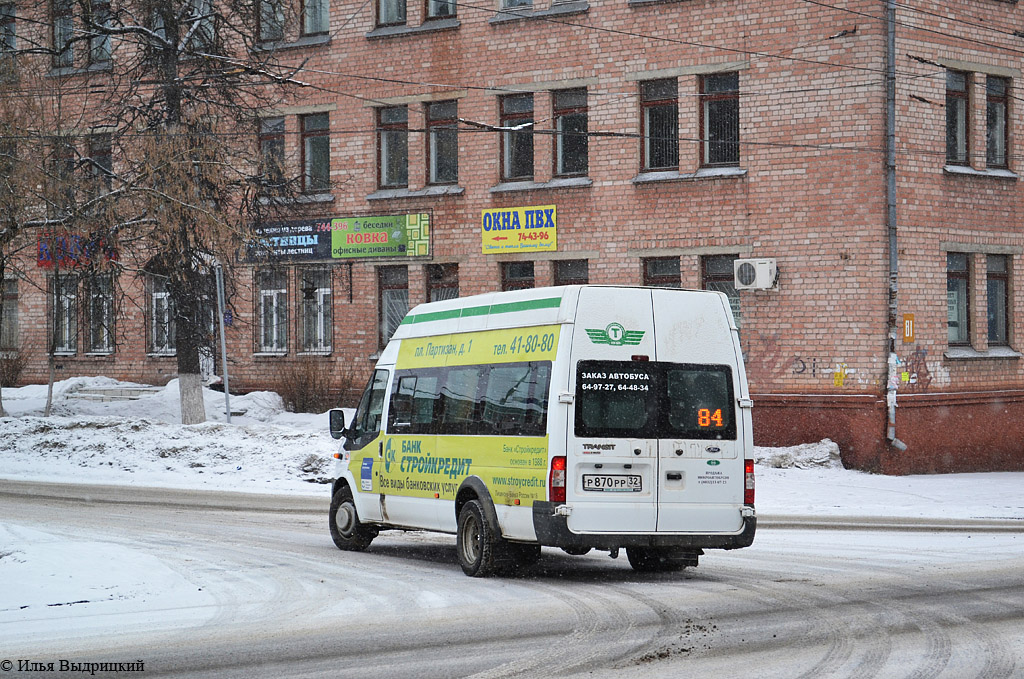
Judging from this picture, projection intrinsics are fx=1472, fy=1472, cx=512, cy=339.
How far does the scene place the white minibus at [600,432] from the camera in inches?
480

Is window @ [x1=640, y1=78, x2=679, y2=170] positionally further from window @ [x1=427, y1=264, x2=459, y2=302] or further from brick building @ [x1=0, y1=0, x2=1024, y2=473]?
window @ [x1=427, y1=264, x2=459, y2=302]

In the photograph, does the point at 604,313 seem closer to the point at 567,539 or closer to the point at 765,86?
the point at 567,539

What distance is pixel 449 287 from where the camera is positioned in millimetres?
30656

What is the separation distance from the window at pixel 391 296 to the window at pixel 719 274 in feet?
22.8

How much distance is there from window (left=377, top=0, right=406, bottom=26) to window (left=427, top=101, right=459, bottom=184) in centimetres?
194

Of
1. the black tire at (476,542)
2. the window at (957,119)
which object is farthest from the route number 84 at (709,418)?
the window at (957,119)

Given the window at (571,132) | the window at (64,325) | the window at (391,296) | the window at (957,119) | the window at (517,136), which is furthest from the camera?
the window at (64,325)

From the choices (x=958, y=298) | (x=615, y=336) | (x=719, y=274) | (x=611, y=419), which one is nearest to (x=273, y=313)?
(x=719, y=274)

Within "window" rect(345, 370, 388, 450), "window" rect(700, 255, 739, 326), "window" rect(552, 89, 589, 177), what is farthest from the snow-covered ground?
"window" rect(552, 89, 589, 177)

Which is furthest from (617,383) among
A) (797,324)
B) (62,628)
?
(797,324)

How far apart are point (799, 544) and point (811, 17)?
13.1m

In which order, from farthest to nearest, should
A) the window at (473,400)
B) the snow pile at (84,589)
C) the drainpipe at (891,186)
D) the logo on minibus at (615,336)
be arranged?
1. the drainpipe at (891,186)
2. the window at (473,400)
3. the logo on minibus at (615,336)
4. the snow pile at (84,589)

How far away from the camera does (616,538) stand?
40.2 ft

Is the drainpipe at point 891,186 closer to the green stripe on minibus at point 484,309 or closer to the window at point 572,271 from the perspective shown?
the window at point 572,271
